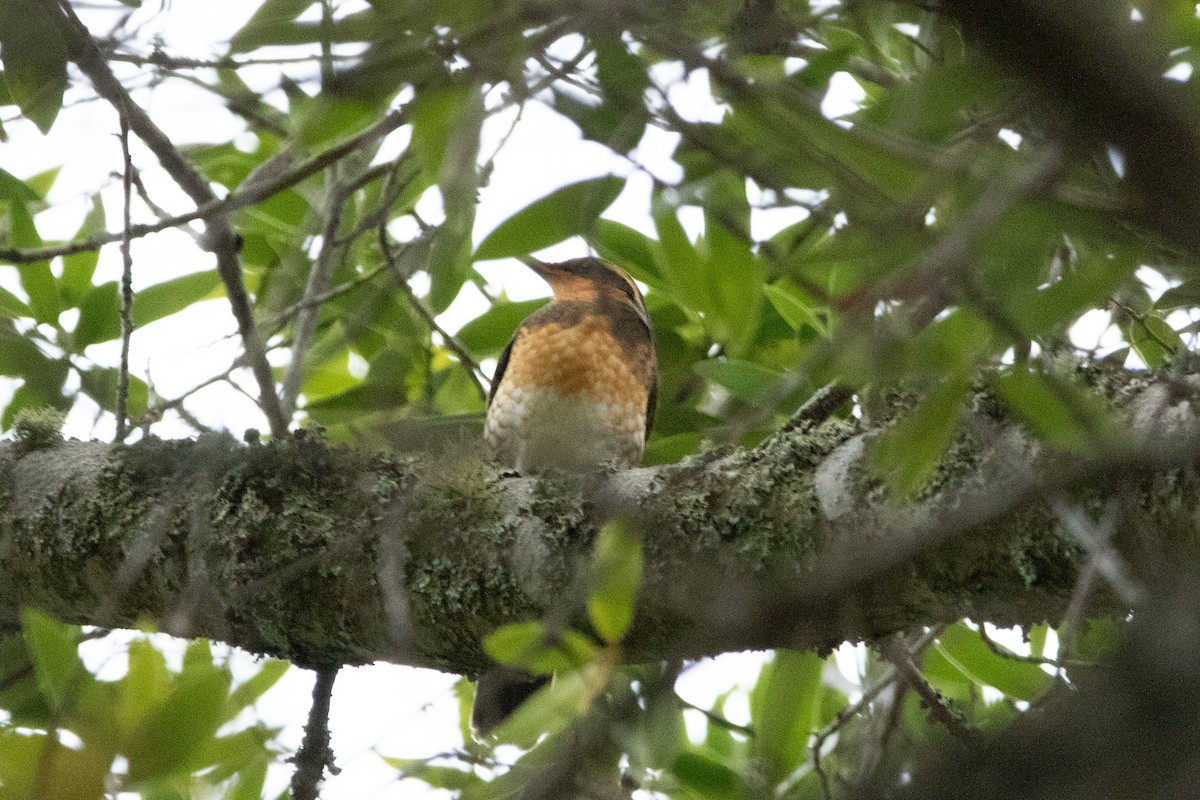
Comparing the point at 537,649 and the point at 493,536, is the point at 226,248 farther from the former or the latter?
the point at 537,649

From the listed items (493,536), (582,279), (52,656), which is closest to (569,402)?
(582,279)

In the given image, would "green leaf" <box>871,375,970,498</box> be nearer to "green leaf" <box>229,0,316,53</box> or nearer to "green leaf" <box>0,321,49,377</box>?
"green leaf" <box>229,0,316,53</box>

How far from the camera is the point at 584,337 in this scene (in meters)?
3.91

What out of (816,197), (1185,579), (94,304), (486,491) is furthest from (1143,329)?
(94,304)

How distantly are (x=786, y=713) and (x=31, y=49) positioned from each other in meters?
1.96

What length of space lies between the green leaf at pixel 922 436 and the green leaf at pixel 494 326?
2824mm

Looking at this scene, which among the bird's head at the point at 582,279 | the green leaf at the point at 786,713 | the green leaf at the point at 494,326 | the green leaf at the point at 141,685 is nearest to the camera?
the green leaf at the point at 141,685

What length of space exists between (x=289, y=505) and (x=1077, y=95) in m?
2.05

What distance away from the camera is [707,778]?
285 centimetres

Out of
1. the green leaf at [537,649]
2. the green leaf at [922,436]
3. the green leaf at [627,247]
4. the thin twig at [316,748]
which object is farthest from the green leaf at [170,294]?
the green leaf at [922,436]

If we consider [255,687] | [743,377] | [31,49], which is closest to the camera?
[31,49]

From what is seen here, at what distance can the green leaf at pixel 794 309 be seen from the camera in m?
3.18

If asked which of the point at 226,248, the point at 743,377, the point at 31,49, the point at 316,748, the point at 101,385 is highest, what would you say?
the point at 226,248

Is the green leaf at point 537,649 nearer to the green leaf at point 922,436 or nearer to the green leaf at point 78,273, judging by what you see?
the green leaf at point 922,436
